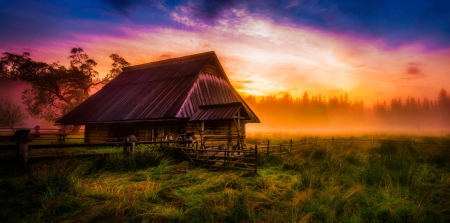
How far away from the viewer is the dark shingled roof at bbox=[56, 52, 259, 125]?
52.6 feet

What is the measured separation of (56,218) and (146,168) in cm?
439

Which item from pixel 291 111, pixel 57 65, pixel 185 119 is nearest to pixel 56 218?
pixel 185 119

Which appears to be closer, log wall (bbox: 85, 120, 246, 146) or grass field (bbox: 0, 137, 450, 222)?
grass field (bbox: 0, 137, 450, 222)

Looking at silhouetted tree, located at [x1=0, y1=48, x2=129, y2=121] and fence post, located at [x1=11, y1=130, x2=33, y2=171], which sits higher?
silhouetted tree, located at [x1=0, y1=48, x2=129, y2=121]

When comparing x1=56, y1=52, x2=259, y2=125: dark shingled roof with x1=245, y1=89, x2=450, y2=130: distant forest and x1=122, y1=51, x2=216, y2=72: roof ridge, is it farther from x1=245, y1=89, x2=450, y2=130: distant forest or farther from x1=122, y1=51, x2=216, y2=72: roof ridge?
x1=245, y1=89, x2=450, y2=130: distant forest

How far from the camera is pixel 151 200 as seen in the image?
4.87m

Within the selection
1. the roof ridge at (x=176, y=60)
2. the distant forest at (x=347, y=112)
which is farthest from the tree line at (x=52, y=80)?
the distant forest at (x=347, y=112)

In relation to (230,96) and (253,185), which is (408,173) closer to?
(253,185)

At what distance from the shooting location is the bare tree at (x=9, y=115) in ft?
138

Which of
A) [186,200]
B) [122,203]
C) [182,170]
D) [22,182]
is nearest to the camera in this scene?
[122,203]

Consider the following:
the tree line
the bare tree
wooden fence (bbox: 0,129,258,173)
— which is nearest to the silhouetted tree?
the tree line

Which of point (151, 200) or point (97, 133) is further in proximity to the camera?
point (97, 133)

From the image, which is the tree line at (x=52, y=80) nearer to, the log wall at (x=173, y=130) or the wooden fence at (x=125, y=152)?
the log wall at (x=173, y=130)

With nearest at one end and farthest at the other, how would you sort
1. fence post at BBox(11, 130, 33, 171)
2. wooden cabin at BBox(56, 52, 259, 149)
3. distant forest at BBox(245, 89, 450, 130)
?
fence post at BBox(11, 130, 33, 171), wooden cabin at BBox(56, 52, 259, 149), distant forest at BBox(245, 89, 450, 130)
